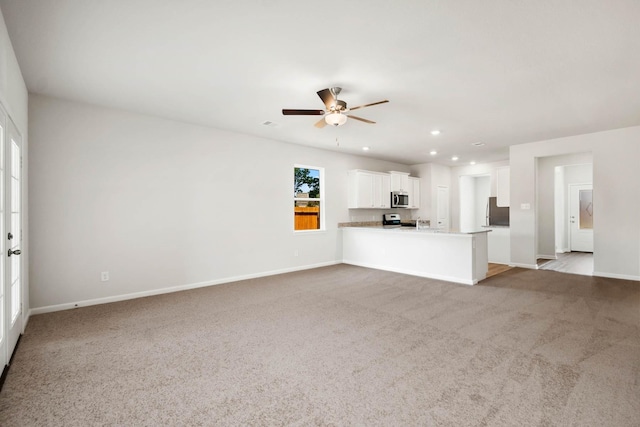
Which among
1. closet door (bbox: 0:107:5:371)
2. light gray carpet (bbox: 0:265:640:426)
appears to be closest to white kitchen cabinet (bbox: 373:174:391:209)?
light gray carpet (bbox: 0:265:640:426)

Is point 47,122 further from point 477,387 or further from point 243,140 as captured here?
point 477,387

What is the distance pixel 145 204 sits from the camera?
4473 mm

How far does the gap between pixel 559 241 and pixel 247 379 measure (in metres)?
10.1

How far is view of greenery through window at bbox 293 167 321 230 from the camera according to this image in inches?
257

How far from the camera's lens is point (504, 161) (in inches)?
327

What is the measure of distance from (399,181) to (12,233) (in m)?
7.55

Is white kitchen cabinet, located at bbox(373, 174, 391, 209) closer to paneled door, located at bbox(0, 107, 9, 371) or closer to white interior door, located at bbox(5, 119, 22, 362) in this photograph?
white interior door, located at bbox(5, 119, 22, 362)

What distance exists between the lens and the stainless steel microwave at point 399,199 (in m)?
8.19

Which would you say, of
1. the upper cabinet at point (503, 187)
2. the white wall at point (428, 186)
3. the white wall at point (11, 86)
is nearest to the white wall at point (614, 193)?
the upper cabinet at point (503, 187)

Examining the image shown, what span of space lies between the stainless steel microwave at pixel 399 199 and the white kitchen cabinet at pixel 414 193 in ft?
1.01

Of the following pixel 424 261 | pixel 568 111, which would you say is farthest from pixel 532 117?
pixel 424 261

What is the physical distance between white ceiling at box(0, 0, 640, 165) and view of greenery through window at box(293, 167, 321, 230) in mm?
1991

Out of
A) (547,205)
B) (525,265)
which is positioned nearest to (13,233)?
(525,265)

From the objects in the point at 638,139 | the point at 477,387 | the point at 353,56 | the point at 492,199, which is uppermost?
the point at 353,56
